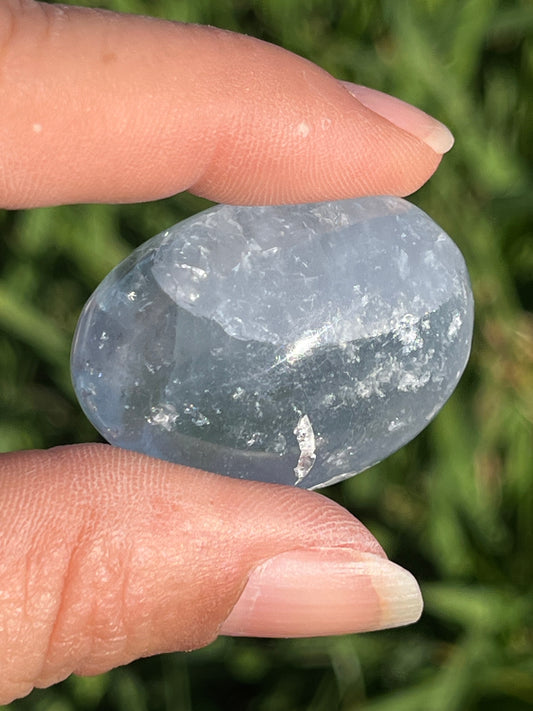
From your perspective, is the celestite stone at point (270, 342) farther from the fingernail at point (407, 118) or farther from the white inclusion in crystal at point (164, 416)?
the fingernail at point (407, 118)

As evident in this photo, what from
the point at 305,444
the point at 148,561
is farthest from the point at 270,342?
the point at 148,561

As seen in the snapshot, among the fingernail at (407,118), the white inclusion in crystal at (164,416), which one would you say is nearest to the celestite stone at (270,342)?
the white inclusion in crystal at (164,416)

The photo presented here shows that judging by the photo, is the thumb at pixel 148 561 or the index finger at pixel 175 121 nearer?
the thumb at pixel 148 561

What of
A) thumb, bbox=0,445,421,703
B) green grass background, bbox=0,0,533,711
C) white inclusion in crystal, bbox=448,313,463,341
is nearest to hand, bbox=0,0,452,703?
thumb, bbox=0,445,421,703

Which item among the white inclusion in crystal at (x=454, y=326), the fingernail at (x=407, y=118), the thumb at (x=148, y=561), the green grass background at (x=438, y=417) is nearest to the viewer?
the thumb at (x=148, y=561)

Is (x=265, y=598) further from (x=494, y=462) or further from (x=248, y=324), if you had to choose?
(x=494, y=462)

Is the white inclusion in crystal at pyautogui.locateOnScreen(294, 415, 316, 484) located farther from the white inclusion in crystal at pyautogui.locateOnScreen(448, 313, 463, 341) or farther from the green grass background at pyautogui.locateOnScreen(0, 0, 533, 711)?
the green grass background at pyautogui.locateOnScreen(0, 0, 533, 711)

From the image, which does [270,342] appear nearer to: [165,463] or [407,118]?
[165,463]
